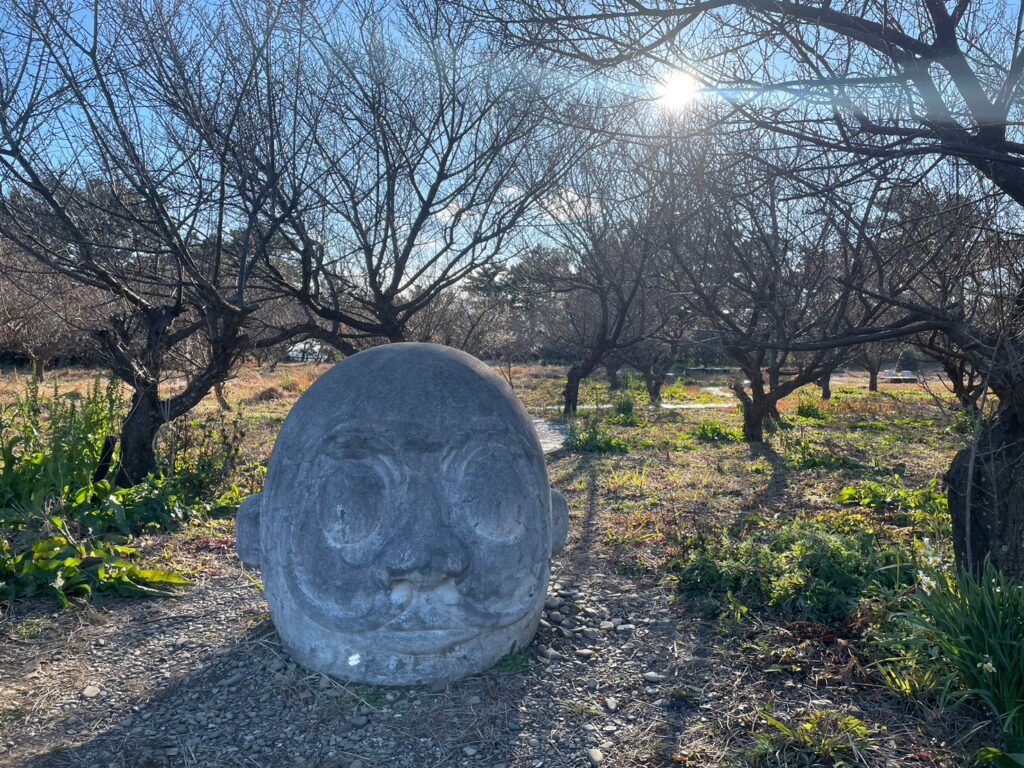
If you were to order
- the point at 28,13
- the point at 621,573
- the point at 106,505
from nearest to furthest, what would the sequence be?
the point at 621,573 < the point at 28,13 < the point at 106,505

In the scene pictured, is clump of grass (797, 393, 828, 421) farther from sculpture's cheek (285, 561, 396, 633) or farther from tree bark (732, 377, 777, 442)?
sculpture's cheek (285, 561, 396, 633)

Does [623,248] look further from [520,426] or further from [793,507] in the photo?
[520,426]

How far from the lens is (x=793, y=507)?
22.1 feet

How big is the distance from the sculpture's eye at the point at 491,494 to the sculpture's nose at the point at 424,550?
123mm

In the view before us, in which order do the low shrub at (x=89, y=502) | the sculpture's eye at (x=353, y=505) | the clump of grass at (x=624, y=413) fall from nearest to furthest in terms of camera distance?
the sculpture's eye at (x=353, y=505) → the low shrub at (x=89, y=502) → the clump of grass at (x=624, y=413)

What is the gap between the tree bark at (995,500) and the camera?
3.94 meters

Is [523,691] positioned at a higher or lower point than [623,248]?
lower

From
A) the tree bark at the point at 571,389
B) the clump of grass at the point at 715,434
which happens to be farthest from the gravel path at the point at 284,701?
the tree bark at the point at 571,389

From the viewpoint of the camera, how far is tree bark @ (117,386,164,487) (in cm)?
704

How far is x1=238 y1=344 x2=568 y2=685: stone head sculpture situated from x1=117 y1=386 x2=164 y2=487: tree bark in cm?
405

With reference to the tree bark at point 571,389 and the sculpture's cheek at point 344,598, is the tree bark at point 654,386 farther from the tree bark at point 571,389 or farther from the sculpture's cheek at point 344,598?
the sculpture's cheek at point 344,598

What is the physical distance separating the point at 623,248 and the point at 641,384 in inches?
574

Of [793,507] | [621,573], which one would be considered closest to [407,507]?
[621,573]

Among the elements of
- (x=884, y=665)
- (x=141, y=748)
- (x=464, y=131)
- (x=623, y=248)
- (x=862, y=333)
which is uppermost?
(x=464, y=131)
